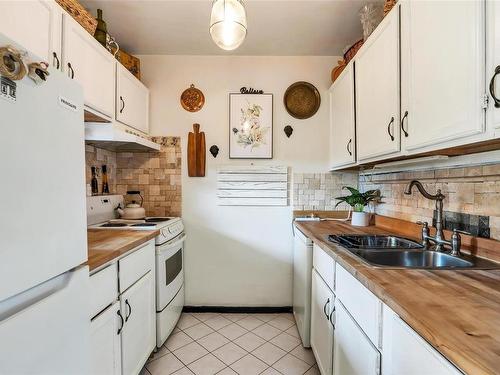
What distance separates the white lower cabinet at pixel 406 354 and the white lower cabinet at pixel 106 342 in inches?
44.0

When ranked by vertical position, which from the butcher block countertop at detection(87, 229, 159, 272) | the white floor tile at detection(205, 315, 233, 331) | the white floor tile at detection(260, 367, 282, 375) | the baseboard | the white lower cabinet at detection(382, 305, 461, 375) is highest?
the butcher block countertop at detection(87, 229, 159, 272)

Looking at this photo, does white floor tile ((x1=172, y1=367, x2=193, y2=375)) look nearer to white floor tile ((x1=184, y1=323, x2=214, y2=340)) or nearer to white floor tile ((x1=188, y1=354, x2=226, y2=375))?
white floor tile ((x1=188, y1=354, x2=226, y2=375))

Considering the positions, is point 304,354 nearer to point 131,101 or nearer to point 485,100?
point 485,100

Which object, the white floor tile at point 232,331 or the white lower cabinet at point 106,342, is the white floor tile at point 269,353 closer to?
the white floor tile at point 232,331

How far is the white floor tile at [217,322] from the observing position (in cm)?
231

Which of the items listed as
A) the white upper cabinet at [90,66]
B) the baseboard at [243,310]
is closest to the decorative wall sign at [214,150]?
the white upper cabinet at [90,66]

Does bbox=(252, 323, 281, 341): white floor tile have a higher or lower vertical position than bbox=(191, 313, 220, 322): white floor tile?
higher

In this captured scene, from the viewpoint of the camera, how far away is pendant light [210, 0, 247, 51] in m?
1.23

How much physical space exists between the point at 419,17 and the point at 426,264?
3.72 feet

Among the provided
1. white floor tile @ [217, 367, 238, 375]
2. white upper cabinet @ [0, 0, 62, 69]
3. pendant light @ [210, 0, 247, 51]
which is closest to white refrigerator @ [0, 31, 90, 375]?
white upper cabinet @ [0, 0, 62, 69]

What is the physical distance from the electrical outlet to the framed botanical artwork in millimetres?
1940

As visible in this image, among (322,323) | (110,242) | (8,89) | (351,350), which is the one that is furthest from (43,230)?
(322,323)

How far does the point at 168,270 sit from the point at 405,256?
1.62m

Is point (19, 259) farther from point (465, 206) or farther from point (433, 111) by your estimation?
point (465, 206)
